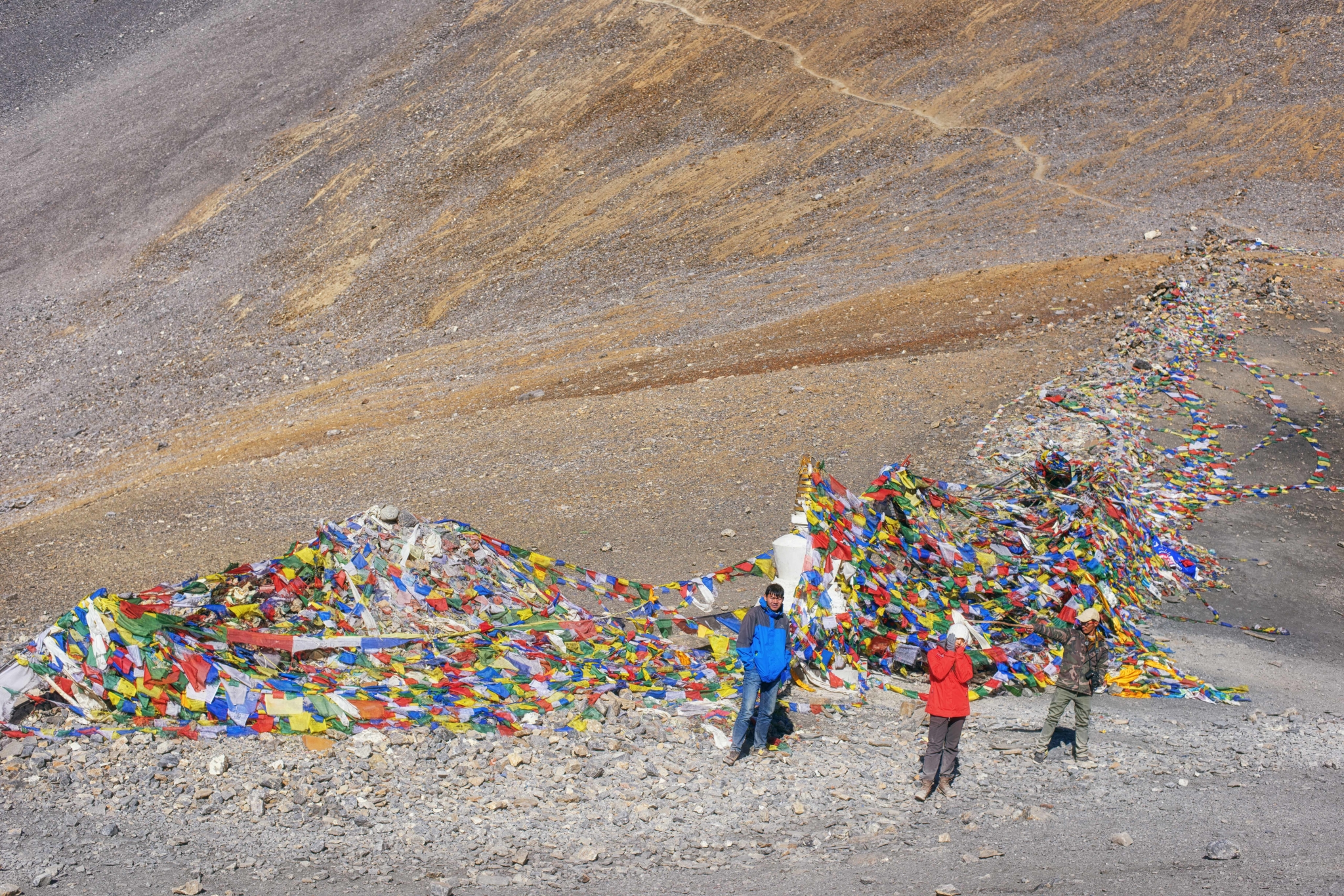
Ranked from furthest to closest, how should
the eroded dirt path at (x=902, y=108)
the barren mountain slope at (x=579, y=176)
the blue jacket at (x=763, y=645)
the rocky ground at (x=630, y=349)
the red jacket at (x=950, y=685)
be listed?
the eroded dirt path at (x=902, y=108) < the barren mountain slope at (x=579, y=176) < the blue jacket at (x=763, y=645) < the red jacket at (x=950, y=685) < the rocky ground at (x=630, y=349)

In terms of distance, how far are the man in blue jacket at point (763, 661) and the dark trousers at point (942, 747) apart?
97cm

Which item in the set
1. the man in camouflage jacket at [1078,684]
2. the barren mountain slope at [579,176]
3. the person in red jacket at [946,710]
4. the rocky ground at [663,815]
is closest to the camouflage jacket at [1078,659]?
the man in camouflage jacket at [1078,684]

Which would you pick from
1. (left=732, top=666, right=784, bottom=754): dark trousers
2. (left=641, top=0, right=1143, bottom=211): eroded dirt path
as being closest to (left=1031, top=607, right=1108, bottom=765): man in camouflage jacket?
(left=732, top=666, right=784, bottom=754): dark trousers

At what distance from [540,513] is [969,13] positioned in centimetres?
2483

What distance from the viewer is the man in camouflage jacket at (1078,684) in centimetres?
693

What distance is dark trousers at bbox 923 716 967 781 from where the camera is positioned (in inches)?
253

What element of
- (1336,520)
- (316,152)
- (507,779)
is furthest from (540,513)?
(316,152)

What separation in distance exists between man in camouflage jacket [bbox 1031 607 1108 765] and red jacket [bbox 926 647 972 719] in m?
0.94

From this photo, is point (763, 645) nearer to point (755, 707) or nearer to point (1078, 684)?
point (755, 707)

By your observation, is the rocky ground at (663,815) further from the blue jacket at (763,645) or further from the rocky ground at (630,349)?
the blue jacket at (763,645)

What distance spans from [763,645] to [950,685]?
3.76ft

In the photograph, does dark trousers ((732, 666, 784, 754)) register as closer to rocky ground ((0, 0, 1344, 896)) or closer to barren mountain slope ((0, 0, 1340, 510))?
rocky ground ((0, 0, 1344, 896))

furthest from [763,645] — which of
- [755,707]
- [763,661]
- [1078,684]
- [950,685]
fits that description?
[1078,684]

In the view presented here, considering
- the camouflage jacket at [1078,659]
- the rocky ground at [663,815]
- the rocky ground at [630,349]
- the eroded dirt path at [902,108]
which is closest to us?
the rocky ground at [663,815]
